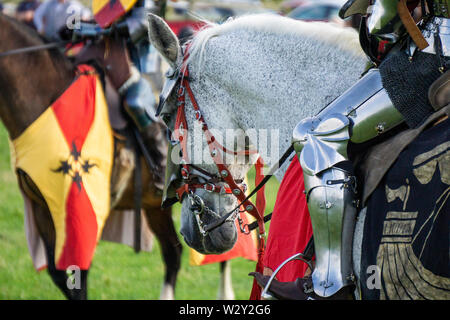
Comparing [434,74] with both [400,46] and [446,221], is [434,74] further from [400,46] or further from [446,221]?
[446,221]

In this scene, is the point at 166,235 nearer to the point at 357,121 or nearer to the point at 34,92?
the point at 34,92

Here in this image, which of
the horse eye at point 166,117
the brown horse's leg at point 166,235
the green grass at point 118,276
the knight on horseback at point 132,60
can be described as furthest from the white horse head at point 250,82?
the green grass at point 118,276

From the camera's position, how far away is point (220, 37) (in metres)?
2.60

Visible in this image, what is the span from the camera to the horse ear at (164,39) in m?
2.54

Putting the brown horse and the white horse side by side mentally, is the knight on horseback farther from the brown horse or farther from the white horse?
the white horse

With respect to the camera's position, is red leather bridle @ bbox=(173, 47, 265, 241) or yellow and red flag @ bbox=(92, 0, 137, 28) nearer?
red leather bridle @ bbox=(173, 47, 265, 241)

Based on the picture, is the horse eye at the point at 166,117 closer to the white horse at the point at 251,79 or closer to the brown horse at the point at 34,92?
the white horse at the point at 251,79

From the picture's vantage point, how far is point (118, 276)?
5809 millimetres

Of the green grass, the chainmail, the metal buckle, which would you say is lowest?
the green grass

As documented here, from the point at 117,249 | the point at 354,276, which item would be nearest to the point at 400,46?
the point at 354,276

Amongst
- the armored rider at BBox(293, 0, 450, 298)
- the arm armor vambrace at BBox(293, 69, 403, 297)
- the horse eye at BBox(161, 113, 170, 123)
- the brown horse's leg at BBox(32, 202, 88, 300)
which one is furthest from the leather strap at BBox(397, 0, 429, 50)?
the brown horse's leg at BBox(32, 202, 88, 300)

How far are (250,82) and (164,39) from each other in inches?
16.2

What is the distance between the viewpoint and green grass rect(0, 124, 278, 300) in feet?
17.6

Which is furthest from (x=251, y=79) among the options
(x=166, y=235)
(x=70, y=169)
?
(x=166, y=235)
